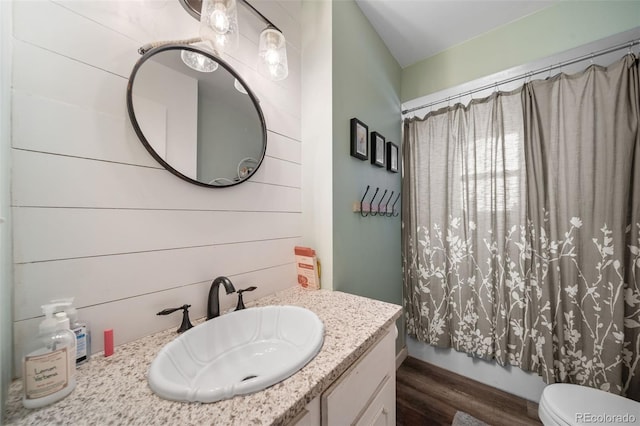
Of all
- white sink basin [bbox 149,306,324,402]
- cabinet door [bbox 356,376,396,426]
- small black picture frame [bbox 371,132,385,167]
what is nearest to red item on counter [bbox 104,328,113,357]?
white sink basin [bbox 149,306,324,402]

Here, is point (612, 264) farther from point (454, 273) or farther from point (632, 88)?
point (632, 88)

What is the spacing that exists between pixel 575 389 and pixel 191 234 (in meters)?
1.81

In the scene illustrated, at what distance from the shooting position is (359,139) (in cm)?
128

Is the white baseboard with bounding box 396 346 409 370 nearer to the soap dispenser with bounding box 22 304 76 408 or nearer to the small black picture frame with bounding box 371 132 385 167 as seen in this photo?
the small black picture frame with bounding box 371 132 385 167

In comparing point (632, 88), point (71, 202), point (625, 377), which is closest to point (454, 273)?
point (625, 377)

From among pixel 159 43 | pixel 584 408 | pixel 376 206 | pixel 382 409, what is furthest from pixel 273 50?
pixel 584 408

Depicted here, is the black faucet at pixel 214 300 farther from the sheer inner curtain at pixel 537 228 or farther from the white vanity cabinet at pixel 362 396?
the sheer inner curtain at pixel 537 228

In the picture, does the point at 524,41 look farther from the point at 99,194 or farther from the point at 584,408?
the point at 99,194

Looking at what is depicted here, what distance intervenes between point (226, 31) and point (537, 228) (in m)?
1.91

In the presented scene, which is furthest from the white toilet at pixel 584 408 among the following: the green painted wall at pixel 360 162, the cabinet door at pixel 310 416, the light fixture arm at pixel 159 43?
the light fixture arm at pixel 159 43

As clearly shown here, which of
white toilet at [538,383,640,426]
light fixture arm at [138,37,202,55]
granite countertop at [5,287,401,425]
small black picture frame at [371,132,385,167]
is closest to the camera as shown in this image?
granite countertop at [5,287,401,425]

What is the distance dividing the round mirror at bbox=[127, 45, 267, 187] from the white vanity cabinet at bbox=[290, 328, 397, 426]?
771mm

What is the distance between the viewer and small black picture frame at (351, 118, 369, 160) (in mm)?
1240

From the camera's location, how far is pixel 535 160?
4.36ft
